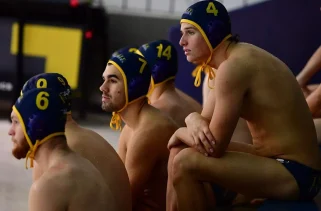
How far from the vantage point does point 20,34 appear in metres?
6.12

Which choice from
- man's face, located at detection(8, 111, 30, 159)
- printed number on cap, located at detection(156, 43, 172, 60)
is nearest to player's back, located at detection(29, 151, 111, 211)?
man's face, located at detection(8, 111, 30, 159)

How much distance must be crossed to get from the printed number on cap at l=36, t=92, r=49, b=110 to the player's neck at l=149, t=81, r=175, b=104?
1343 mm

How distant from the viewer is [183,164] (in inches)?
87.8

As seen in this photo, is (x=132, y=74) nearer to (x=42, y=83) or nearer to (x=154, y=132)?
(x=154, y=132)

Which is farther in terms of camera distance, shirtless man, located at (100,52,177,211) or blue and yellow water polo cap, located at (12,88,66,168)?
shirtless man, located at (100,52,177,211)

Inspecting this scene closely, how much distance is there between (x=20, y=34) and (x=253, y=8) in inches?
100

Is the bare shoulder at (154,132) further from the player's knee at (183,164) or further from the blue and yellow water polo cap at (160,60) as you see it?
the blue and yellow water polo cap at (160,60)

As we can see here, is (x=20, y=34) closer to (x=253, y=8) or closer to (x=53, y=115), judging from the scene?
(x=253, y=8)

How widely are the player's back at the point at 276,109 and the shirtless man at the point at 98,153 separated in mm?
528

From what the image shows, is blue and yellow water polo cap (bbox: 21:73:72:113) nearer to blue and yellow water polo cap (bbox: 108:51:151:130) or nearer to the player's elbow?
blue and yellow water polo cap (bbox: 108:51:151:130)

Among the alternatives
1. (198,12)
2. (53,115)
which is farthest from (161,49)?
(53,115)

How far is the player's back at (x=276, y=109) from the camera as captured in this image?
2201 millimetres

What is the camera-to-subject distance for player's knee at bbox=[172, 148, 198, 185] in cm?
222

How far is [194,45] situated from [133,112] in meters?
0.49
